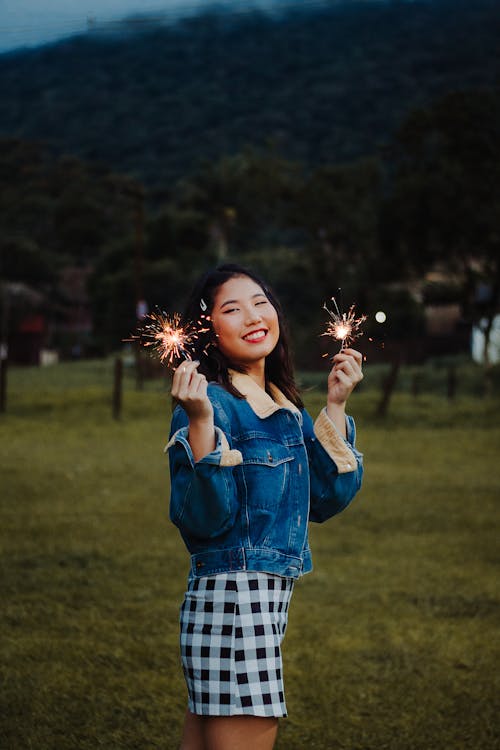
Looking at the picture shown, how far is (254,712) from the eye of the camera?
8.81 feet

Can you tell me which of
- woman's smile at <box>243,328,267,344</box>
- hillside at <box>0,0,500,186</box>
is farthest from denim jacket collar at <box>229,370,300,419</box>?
hillside at <box>0,0,500,186</box>

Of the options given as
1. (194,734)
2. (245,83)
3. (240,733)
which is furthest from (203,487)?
(245,83)

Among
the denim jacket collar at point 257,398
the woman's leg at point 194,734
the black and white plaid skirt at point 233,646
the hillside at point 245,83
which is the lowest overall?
the woman's leg at point 194,734

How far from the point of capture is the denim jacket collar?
2953 millimetres

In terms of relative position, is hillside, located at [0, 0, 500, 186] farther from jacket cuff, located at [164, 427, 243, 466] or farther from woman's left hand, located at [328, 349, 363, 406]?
jacket cuff, located at [164, 427, 243, 466]

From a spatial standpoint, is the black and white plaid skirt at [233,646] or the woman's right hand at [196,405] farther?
the black and white plaid skirt at [233,646]

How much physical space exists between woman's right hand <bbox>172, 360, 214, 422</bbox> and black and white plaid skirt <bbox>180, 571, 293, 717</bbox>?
19.6 inches

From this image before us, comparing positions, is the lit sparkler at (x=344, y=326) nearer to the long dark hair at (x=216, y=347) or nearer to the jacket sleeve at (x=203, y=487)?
the long dark hair at (x=216, y=347)

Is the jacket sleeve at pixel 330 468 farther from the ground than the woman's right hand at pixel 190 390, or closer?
closer

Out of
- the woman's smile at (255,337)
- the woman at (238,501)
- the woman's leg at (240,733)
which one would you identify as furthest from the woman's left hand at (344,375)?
the woman's leg at (240,733)

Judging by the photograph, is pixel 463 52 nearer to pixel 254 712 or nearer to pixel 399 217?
pixel 399 217

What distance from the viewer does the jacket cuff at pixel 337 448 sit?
3.11m

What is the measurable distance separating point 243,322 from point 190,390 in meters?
0.52

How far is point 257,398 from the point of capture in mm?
2998
